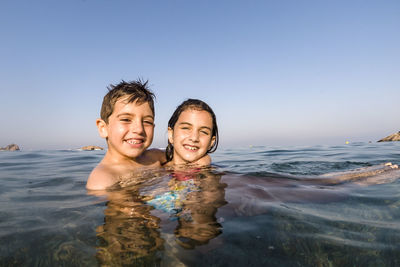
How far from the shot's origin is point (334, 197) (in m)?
2.73

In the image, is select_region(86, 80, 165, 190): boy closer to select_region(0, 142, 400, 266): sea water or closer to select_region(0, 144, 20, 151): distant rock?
select_region(0, 142, 400, 266): sea water

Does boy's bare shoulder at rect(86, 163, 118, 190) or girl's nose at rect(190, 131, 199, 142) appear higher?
girl's nose at rect(190, 131, 199, 142)

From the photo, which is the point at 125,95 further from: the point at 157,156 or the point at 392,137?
the point at 392,137

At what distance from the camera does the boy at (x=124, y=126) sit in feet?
11.6

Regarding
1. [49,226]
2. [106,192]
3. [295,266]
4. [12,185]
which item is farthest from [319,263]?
[12,185]

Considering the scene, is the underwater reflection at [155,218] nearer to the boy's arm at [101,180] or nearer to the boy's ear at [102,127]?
the boy's arm at [101,180]

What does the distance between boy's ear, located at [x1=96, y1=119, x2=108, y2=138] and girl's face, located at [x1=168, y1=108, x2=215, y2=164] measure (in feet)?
3.96

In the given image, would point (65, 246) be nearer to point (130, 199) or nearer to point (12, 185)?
point (130, 199)

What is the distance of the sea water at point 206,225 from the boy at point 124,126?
1.79ft

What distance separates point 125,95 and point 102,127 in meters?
0.67

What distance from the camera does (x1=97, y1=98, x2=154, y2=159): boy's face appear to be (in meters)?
3.54

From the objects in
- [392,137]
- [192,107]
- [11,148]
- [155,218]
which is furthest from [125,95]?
[392,137]

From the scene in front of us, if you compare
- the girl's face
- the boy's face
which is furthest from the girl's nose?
the boy's face

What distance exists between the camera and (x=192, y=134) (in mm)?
4137
